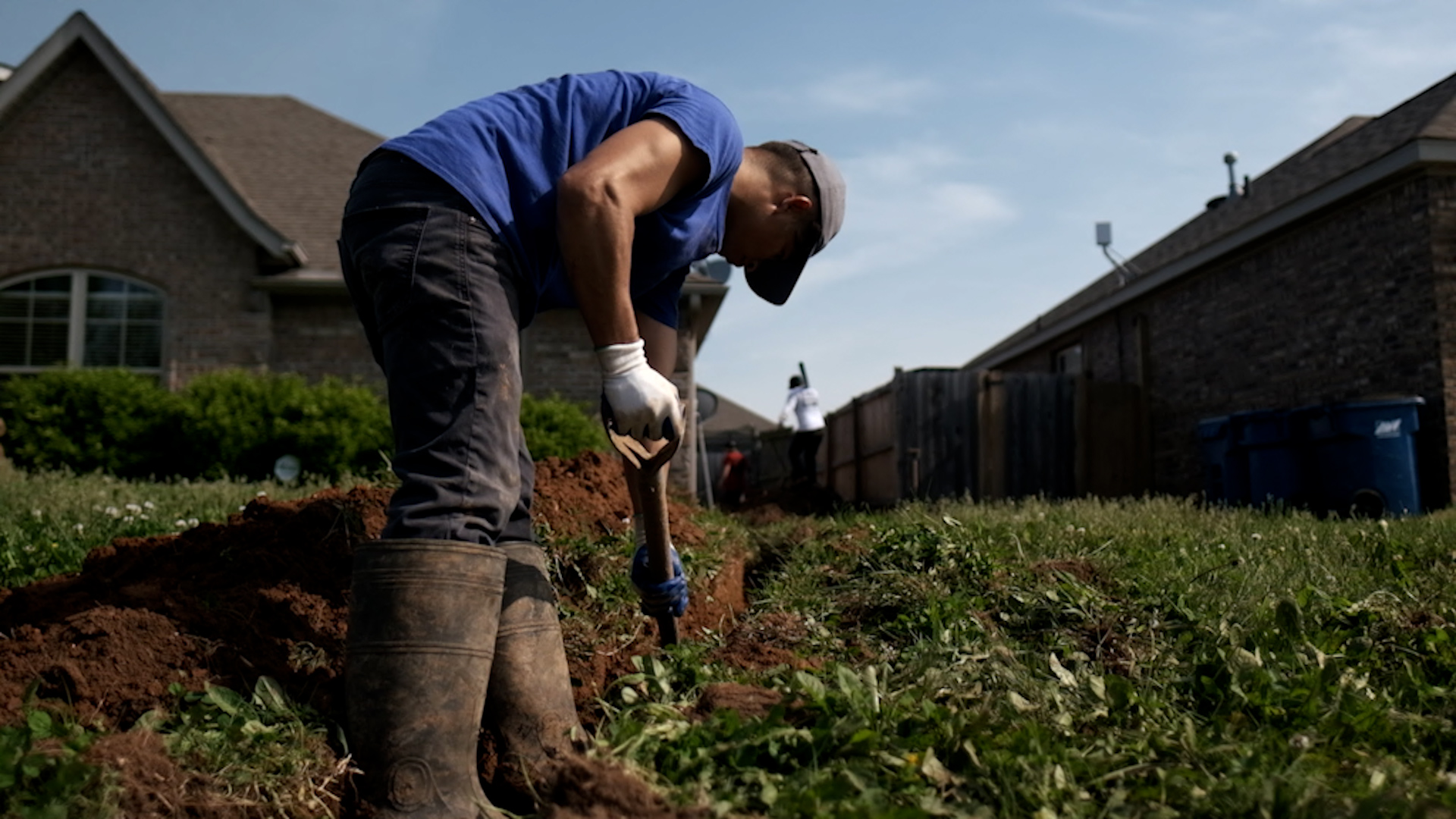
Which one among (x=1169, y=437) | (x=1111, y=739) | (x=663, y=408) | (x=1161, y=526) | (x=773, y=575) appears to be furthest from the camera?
(x=1169, y=437)

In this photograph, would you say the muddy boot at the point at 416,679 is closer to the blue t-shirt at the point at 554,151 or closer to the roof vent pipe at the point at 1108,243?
the blue t-shirt at the point at 554,151

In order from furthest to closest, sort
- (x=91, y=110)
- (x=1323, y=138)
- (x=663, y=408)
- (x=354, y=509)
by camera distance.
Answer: (x=1323, y=138)
(x=91, y=110)
(x=354, y=509)
(x=663, y=408)

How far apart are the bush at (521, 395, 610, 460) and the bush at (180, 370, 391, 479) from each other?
55.7 inches

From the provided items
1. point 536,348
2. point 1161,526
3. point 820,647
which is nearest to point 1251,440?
point 1161,526

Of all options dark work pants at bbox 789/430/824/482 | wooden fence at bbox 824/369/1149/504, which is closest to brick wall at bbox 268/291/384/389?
wooden fence at bbox 824/369/1149/504

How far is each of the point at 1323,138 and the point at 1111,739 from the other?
17639 mm

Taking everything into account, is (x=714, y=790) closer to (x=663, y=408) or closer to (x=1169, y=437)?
(x=663, y=408)

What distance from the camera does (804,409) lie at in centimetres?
1734

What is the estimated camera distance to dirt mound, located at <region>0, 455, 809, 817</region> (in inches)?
82.3

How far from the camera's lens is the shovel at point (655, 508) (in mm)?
2809

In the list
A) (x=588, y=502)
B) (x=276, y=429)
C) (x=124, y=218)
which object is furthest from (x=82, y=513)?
(x=124, y=218)

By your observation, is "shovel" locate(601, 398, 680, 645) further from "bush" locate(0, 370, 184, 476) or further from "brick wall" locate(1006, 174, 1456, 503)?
"bush" locate(0, 370, 184, 476)

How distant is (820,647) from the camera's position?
11.0 ft

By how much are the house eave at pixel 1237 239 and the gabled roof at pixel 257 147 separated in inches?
426
